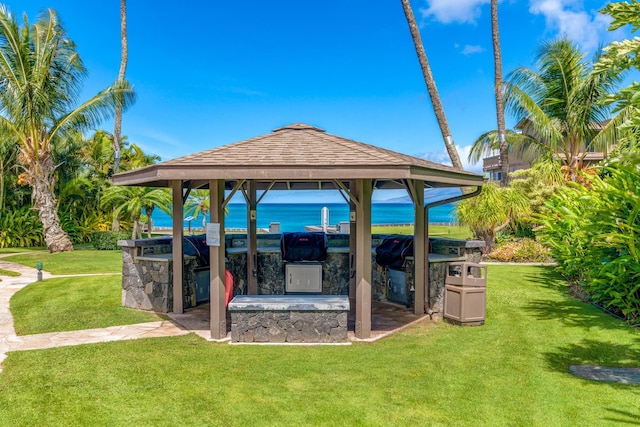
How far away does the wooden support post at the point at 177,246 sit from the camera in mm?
8234

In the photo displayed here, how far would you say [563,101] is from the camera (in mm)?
16953

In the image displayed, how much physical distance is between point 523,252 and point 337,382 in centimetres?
1312

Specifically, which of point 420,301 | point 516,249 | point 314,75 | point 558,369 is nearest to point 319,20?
point 314,75

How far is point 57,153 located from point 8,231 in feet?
14.2

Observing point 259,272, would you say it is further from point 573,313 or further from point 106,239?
point 106,239

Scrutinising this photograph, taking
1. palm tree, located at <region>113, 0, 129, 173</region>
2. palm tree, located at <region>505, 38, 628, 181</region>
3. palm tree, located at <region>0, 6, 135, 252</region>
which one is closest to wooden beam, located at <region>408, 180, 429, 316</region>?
palm tree, located at <region>505, 38, 628, 181</region>

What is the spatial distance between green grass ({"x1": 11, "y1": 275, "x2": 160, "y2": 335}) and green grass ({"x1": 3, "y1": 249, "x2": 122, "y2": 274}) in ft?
7.08

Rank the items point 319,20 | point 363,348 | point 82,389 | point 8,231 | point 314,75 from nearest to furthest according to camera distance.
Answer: point 82,389 < point 363,348 < point 8,231 < point 319,20 < point 314,75

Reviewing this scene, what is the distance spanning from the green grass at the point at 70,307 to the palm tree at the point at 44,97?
26.3 ft

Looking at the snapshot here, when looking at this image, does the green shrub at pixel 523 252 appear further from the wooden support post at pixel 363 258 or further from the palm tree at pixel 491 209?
the wooden support post at pixel 363 258

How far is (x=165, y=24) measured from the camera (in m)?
28.3

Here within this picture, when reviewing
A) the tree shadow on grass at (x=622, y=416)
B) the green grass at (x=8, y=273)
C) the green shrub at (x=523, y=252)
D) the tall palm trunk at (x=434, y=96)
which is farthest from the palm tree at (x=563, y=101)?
the green grass at (x=8, y=273)

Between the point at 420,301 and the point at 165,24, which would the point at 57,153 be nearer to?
the point at 165,24

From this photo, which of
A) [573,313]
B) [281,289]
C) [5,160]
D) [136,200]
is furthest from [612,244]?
[5,160]
